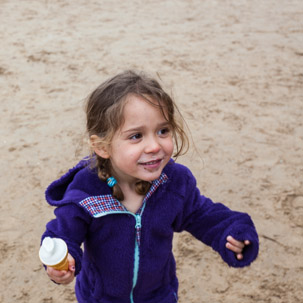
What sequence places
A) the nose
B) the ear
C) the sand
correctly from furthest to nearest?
the sand < the ear < the nose

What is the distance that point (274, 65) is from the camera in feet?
17.0

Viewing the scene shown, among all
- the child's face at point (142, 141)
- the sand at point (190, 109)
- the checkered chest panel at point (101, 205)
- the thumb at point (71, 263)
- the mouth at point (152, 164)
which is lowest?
the sand at point (190, 109)

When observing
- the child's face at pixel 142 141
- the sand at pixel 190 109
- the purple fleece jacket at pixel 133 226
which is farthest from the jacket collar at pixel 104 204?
the sand at pixel 190 109

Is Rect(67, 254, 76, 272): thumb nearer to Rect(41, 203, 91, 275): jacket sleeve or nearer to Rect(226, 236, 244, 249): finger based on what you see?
Rect(41, 203, 91, 275): jacket sleeve

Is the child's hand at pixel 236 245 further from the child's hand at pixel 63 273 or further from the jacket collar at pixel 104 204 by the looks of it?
the child's hand at pixel 63 273

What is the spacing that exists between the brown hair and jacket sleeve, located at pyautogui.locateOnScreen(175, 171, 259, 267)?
18cm

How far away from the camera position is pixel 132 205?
1697 mm

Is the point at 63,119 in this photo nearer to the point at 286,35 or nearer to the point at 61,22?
the point at 61,22

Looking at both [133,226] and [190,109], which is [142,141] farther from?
[190,109]

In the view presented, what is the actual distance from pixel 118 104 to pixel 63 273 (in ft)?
1.73

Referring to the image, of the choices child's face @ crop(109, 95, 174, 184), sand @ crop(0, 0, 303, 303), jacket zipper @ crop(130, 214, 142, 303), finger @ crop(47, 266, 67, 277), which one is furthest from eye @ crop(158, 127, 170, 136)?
sand @ crop(0, 0, 303, 303)

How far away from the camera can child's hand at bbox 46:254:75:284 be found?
1374 millimetres

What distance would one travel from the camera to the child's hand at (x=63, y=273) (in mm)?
1374

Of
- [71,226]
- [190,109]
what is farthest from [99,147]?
[190,109]
